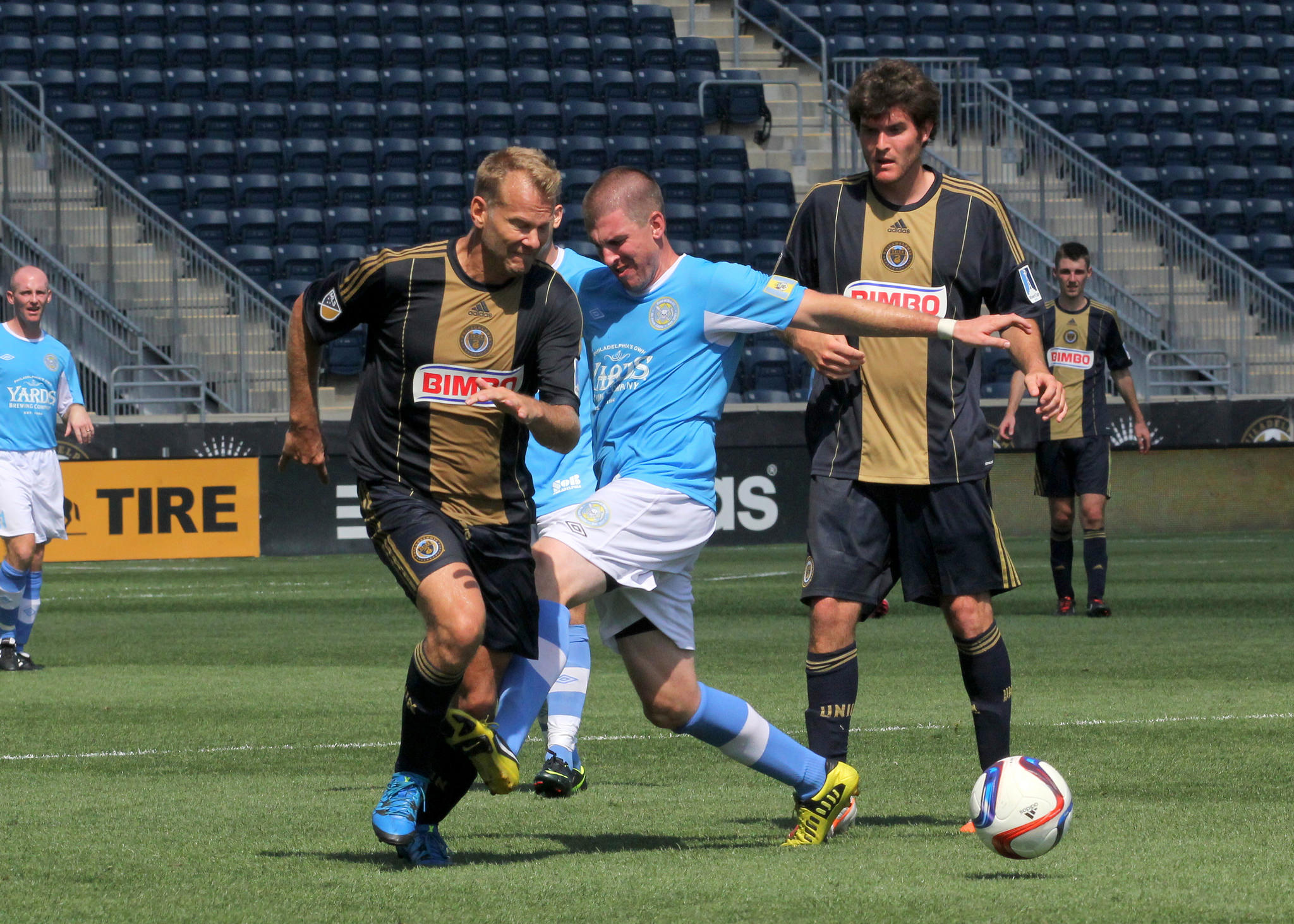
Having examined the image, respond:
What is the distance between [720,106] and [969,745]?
18.8 m

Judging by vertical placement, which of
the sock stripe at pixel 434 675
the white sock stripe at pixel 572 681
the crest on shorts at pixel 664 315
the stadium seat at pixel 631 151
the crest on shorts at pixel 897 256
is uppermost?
the stadium seat at pixel 631 151

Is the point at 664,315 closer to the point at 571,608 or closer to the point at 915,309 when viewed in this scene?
the point at 915,309

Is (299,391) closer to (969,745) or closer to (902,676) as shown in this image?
Answer: (969,745)

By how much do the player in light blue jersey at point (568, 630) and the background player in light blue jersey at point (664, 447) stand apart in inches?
4.4

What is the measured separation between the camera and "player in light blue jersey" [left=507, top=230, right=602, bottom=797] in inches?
194

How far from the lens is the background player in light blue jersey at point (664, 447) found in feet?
15.6

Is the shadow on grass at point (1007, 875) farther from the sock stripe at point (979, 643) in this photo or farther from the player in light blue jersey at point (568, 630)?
the player in light blue jersey at point (568, 630)

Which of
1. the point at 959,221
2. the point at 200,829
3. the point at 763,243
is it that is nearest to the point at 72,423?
the point at 200,829

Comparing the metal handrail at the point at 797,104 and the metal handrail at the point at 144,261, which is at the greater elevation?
the metal handrail at the point at 797,104

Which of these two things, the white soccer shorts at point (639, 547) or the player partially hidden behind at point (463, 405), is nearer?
the player partially hidden behind at point (463, 405)

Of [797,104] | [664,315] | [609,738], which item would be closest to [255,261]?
[797,104]

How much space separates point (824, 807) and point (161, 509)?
14.2 m

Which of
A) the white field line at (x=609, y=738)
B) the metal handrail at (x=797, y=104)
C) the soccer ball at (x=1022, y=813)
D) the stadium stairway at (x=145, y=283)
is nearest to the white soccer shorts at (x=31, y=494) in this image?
the white field line at (x=609, y=738)

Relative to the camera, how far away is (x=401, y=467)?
464 centimetres
